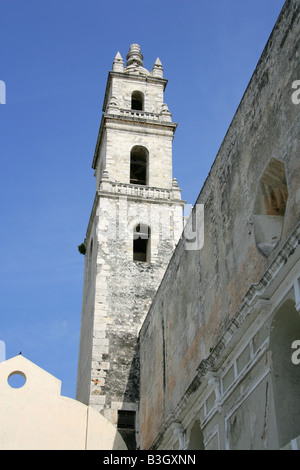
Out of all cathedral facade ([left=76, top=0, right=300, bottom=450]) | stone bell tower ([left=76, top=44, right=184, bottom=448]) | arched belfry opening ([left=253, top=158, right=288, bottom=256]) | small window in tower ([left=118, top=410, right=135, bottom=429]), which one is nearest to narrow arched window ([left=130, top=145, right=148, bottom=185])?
stone bell tower ([left=76, top=44, right=184, bottom=448])

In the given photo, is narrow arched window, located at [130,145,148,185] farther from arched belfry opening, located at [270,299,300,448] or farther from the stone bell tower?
arched belfry opening, located at [270,299,300,448]

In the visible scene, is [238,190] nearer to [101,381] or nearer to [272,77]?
[272,77]

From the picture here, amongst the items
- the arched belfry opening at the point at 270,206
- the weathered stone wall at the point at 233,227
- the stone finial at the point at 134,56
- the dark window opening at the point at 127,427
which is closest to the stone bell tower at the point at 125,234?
the dark window opening at the point at 127,427

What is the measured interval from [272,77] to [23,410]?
935cm

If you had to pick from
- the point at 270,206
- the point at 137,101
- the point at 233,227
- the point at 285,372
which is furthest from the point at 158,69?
the point at 285,372

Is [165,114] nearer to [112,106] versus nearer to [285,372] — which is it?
[112,106]

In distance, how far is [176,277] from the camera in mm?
15922

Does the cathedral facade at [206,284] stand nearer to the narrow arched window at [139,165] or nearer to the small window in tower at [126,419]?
the small window in tower at [126,419]

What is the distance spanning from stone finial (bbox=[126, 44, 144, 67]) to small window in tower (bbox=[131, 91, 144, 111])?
2.38m

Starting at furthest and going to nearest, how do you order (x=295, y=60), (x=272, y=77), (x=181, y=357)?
(x=181, y=357) < (x=272, y=77) < (x=295, y=60)

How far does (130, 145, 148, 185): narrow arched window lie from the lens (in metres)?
24.4

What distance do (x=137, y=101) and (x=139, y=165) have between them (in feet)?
11.2
